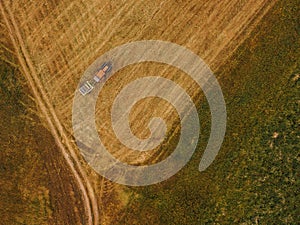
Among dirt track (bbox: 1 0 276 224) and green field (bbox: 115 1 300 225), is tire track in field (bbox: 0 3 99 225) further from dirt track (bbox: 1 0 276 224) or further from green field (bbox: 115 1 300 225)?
green field (bbox: 115 1 300 225)

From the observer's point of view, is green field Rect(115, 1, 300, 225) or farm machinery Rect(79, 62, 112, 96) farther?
farm machinery Rect(79, 62, 112, 96)

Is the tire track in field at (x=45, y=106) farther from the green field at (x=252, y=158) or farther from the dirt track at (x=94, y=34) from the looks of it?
the green field at (x=252, y=158)

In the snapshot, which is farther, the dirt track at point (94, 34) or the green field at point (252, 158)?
the dirt track at point (94, 34)

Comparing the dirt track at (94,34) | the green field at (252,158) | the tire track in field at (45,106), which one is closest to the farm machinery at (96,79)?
the dirt track at (94,34)

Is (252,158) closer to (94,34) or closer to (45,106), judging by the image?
(94,34)

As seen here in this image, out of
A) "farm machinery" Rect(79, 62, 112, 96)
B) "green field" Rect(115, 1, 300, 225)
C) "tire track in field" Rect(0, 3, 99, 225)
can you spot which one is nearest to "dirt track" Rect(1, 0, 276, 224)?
"tire track in field" Rect(0, 3, 99, 225)

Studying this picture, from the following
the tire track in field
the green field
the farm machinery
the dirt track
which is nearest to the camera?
the green field

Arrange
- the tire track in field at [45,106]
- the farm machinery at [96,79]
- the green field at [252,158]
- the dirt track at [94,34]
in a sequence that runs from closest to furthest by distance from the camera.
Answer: the green field at [252,158], the farm machinery at [96,79], the tire track in field at [45,106], the dirt track at [94,34]
